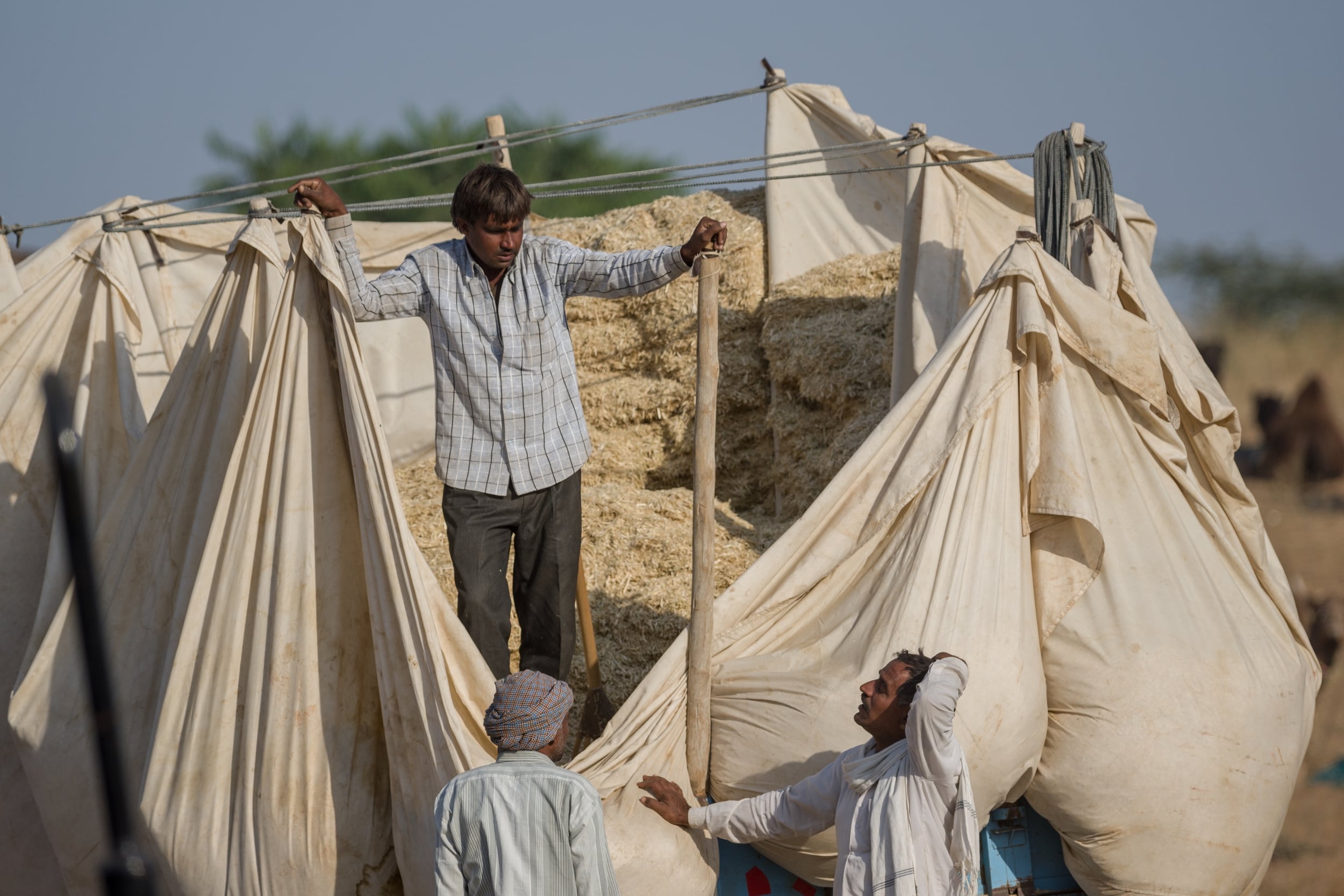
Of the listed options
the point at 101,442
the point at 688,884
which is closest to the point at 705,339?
the point at 688,884

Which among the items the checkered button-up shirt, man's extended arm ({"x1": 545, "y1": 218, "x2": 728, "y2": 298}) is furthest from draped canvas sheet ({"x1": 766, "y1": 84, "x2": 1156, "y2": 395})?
the checkered button-up shirt

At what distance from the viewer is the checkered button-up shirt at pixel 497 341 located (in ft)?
10.2

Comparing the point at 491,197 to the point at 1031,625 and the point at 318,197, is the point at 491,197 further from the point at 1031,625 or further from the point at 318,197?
the point at 1031,625

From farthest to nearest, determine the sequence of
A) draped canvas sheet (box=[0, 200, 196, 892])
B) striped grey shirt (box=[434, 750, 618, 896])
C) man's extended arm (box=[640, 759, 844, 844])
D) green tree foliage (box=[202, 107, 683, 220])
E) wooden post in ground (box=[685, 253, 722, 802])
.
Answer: green tree foliage (box=[202, 107, 683, 220]) < draped canvas sheet (box=[0, 200, 196, 892]) < wooden post in ground (box=[685, 253, 722, 802]) < man's extended arm (box=[640, 759, 844, 844]) < striped grey shirt (box=[434, 750, 618, 896])

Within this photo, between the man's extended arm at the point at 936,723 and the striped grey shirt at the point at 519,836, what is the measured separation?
66cm

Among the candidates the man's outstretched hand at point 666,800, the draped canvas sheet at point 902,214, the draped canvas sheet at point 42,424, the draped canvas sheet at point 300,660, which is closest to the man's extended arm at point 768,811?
the man's outstretched hand at point 666,800

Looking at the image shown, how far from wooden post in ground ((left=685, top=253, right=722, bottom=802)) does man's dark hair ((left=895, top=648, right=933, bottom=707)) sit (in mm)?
495

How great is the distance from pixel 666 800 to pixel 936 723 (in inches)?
29.3

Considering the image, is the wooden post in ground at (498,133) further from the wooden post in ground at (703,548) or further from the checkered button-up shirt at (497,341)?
the wooden post in ground at (703,548)

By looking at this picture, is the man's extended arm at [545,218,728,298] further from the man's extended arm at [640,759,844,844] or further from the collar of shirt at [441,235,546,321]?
the man's extended arm at [640,759,844,844]

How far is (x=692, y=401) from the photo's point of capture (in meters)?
5.50

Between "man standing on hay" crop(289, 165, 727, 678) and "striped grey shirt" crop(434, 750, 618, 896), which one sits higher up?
"man standing on hay" crop(289, 165, 727, 678)

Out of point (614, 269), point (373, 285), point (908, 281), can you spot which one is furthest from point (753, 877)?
point (908, 281)

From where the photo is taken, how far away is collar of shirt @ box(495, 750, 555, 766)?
7.65 feet
